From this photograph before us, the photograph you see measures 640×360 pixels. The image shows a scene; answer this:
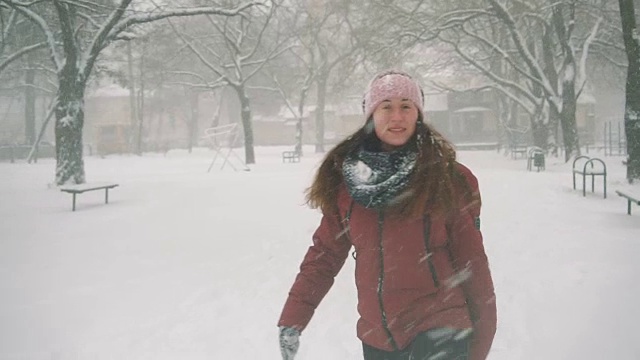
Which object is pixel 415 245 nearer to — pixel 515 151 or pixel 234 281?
pixel 234 281

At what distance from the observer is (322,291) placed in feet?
8.34

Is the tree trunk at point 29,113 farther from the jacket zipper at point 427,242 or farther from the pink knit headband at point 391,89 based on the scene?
the jacket zipper at point 427,242

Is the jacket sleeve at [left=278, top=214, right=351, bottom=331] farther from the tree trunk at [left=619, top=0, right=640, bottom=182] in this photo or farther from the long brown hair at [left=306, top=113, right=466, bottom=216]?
the tree trunk at [left=619, top=0, right=640, bottom=182]

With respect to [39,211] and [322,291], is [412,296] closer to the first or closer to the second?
[322,291]

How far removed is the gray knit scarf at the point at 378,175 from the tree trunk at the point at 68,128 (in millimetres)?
15622

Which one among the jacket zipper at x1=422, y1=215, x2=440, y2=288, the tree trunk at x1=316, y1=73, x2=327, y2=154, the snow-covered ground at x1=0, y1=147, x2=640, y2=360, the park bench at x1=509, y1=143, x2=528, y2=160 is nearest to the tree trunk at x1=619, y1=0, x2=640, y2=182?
the snow-covered ground at x1=0, y1=147, x2=640, y2=360

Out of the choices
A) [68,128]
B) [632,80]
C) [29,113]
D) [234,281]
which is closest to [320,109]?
[29,113]

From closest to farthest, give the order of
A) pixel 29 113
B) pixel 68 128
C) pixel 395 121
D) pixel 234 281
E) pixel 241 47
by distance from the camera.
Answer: pixel 395 121, pixel 234 281, pixel 68 128, pixel 241 47, pixel 29 113

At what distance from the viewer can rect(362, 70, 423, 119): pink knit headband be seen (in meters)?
2.40

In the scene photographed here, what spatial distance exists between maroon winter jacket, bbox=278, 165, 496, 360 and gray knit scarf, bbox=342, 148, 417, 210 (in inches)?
3.6

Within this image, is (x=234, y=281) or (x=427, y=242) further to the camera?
(x=234, y=281)

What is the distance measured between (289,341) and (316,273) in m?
0.32

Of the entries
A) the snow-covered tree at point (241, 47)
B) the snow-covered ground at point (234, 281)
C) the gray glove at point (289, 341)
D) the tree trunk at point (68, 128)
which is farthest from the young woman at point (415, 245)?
the snow-covered tree at point (241, 47)

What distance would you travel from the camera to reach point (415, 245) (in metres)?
2.22
